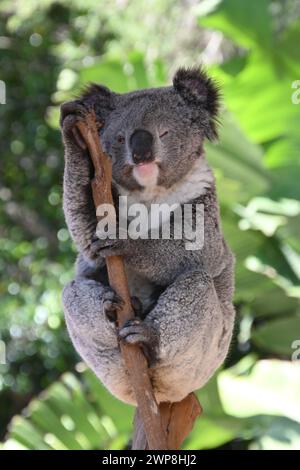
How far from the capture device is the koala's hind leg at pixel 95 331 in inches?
136

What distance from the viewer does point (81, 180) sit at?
339 cm

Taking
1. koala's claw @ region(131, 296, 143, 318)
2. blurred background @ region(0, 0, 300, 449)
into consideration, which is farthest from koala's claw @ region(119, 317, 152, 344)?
blurred background @ region(0, 0, 300, 449)

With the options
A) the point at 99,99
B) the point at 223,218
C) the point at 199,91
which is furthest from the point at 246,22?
the point at 99,99

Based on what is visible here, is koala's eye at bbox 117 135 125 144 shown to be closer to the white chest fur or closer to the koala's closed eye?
the koala's closed eye

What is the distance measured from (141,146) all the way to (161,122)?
269mm

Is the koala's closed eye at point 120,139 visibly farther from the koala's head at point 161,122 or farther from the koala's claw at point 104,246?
the koala's claw at point 104,246

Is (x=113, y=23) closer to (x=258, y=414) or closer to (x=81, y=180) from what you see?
(x=258, y=414)

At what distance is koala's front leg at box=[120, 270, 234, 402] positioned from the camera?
11.3ft

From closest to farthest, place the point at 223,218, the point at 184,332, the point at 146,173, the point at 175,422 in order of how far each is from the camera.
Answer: the point at 146,173 < the point at 184,332 < the point at 175,422 < the point at 223,218

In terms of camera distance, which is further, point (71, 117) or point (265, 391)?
point (265, 391)

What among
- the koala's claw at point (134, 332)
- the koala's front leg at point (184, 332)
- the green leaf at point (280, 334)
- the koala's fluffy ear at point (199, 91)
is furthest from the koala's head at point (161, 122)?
the green leaf at point (280, 334)

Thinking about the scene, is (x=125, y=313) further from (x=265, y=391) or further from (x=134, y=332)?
(x=265, y=391)

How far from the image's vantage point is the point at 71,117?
318 cm

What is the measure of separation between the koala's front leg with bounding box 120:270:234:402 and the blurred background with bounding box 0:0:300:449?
1.08m
